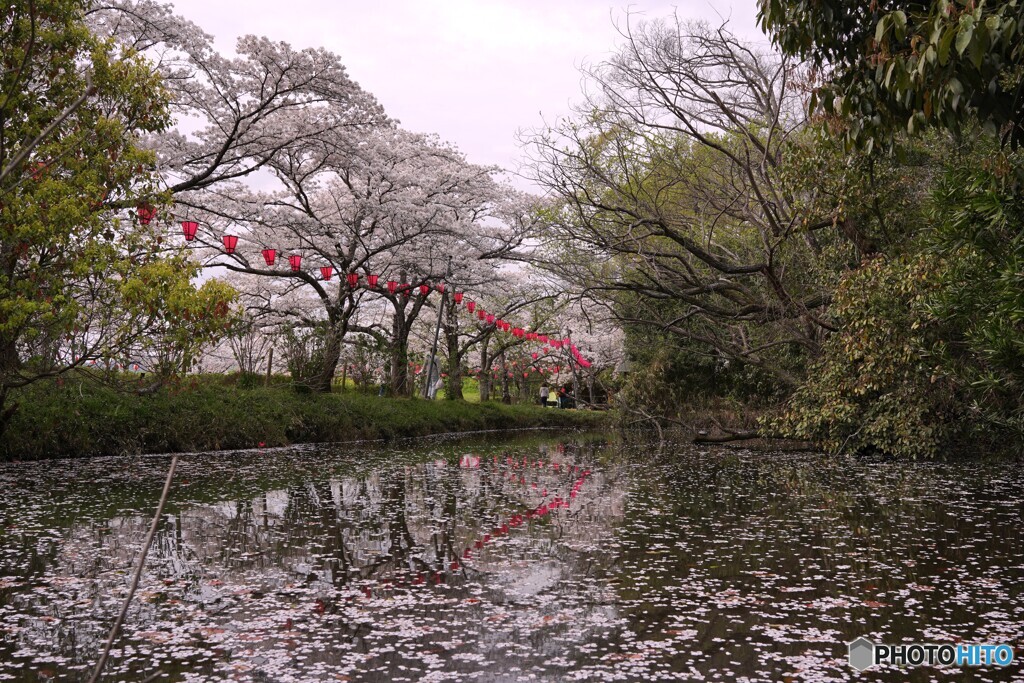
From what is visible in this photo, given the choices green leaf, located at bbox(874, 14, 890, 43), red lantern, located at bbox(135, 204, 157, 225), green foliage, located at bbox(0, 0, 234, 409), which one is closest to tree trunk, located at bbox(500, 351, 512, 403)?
green foliage, located at bbox(0, 0, 234, 409)

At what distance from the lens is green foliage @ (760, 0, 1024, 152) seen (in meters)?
4.59

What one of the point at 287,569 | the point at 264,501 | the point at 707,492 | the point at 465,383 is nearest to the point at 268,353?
the point at 264,501

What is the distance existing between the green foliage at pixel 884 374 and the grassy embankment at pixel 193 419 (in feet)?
30.3

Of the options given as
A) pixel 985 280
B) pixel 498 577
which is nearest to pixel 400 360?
pixel 985 280

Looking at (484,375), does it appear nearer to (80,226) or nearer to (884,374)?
(884,374)

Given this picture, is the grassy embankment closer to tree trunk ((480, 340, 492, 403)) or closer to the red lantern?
the red lantern

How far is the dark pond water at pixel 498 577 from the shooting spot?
368cm

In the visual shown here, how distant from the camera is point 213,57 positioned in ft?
47.8

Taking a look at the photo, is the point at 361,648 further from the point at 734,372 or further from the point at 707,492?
the point at 734,372

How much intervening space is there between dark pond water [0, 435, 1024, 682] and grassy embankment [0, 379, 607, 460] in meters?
1.64

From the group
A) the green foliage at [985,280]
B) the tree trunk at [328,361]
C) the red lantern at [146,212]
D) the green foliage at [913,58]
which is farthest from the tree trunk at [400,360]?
the green foliage at [913,58]

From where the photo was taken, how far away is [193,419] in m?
13.6

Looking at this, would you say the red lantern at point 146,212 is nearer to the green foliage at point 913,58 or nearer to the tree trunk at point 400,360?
the green foliage at point 913,58

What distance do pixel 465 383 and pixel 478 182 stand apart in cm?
2330
